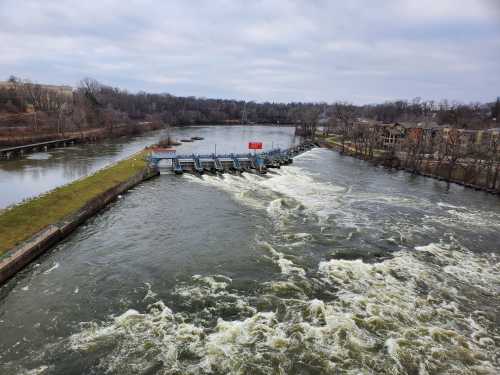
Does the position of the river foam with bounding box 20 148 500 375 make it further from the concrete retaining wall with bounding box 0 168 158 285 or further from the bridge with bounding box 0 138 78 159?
the bridge with bounding box 0 138 78 159

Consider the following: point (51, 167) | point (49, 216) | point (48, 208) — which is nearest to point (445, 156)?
point (48, 208)

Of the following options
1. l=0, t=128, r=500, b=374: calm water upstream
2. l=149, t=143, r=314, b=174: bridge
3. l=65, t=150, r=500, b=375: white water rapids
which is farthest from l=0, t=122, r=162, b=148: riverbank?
l=65, t=150, r=500, b=375: white water rapids

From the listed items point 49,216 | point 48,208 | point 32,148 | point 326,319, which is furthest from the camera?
point 32,148

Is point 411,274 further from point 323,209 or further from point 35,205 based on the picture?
point 35,205

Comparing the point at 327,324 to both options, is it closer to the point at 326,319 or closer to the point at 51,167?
the point at 326,319

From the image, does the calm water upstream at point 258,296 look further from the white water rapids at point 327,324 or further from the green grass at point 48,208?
the green grass at point 48,208

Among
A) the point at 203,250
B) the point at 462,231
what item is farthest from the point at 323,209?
the point at 203,250
